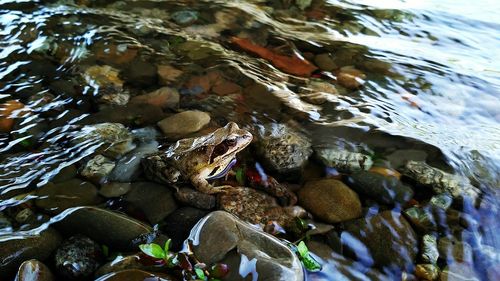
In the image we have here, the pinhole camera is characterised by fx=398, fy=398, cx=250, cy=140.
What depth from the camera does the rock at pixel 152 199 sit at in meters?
4.43

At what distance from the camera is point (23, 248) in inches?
150

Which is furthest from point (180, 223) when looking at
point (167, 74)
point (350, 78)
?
point (350, 78)

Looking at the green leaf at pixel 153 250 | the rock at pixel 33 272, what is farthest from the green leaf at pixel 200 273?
the rock at pixel 33 272

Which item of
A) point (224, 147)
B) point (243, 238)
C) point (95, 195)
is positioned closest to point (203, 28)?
point (224, 147)

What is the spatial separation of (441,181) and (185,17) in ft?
20.8

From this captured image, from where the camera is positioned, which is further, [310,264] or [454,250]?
[454,250]

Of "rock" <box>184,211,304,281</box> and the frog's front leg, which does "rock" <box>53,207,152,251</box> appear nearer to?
"rock" <box>184,211,304,281</box>

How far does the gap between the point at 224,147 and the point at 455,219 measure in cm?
282

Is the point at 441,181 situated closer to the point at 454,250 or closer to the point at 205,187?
the point at 454,250

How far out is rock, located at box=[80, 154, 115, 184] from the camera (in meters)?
4.85

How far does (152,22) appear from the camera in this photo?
8.58 metres

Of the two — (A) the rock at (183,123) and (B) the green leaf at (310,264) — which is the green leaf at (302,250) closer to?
(B) the green leaf at (310,264)

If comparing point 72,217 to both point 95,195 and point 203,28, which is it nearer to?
point 95,195

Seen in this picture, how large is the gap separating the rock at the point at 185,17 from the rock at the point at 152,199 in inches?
195
